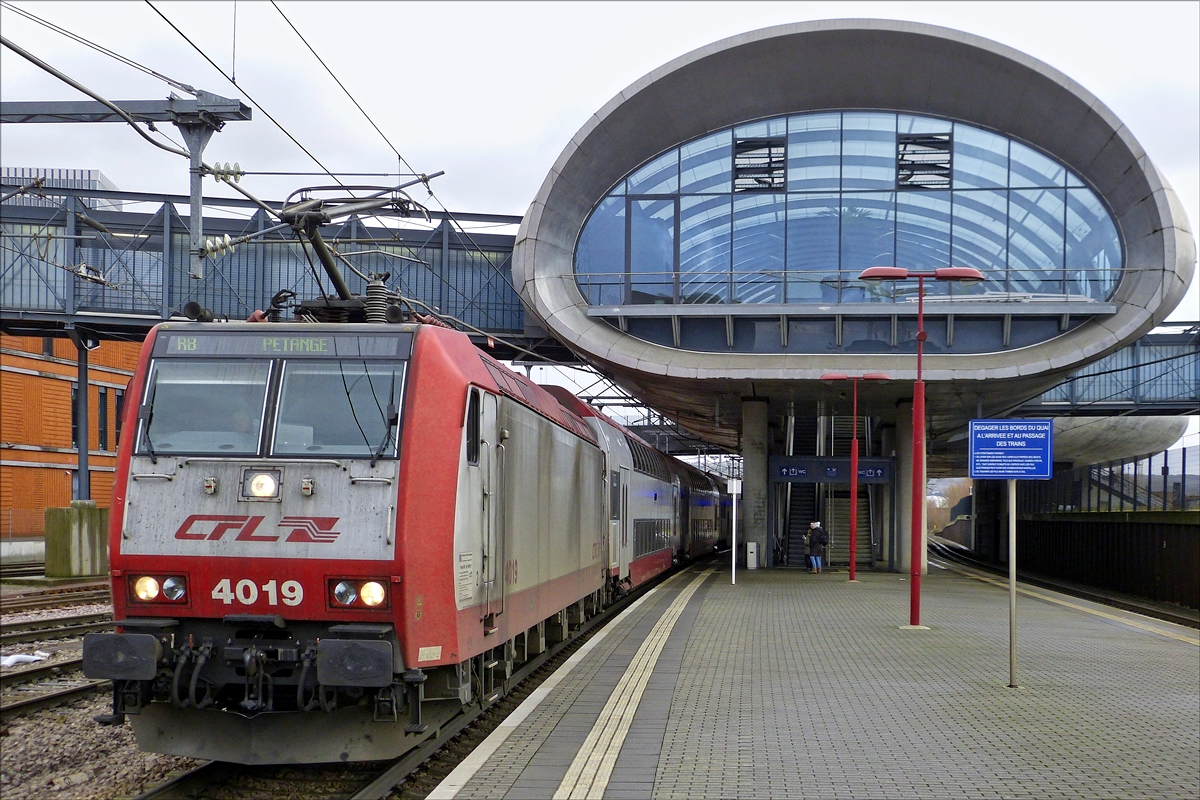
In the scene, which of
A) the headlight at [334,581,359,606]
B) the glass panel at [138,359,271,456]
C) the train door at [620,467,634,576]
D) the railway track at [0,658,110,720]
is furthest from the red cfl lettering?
the train door at [620,467,634,576]

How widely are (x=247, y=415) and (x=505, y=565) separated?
2.62 m

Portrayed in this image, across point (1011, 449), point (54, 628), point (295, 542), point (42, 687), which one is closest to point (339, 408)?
point (295, 542)

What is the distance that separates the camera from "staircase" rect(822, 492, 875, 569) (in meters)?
39.3

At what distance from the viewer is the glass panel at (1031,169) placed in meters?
31.4

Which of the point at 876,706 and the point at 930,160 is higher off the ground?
the point at 930,160

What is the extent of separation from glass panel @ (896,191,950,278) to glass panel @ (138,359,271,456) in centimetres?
2558

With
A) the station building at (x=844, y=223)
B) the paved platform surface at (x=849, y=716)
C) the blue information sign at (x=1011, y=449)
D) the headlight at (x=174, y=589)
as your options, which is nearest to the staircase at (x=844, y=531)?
the station building at (x=844, y=223)

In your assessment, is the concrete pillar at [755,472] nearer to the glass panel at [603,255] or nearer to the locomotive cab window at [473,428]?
the glass panel at [603,255]

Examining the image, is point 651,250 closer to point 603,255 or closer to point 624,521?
point 603,255

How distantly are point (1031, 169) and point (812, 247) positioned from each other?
6.40 metres

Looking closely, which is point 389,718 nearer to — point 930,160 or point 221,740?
point 221,740

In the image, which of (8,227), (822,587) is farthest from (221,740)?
(8,227)

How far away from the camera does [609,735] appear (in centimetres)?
879

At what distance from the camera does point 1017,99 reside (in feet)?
99.0
